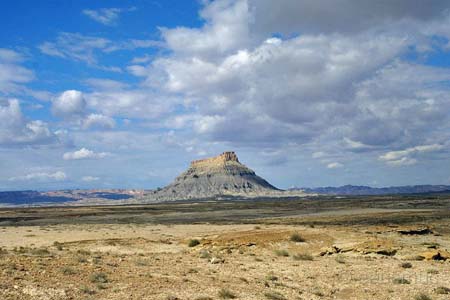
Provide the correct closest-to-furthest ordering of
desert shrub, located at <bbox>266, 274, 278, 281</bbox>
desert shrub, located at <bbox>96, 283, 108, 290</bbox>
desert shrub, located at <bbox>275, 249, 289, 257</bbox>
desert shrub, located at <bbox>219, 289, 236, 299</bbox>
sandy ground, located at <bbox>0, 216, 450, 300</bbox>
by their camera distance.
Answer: desert shrub, located at <bbox>219, 289, 236, 299</bbox> → sandy ground, located at <bbox>0, 216, 450, 300</bbox> → desert shrub, located at <bbox>96, 283, 108, 290</bbox> → desert shrub, located at <bbox>266, 274, 278, 281</bbox> → desert shrub, located at <bbox>275, 249, 289, 257</bbox>

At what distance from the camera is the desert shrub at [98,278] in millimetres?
17906

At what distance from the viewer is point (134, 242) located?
122 feet

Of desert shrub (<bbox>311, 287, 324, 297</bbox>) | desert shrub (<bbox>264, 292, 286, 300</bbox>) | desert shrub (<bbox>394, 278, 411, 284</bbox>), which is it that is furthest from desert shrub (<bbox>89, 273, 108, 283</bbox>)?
desert shrub (<bbox>394, 278, 411, 284</bbox>)

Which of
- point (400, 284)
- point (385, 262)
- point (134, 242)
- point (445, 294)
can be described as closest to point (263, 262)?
point (385, 262)

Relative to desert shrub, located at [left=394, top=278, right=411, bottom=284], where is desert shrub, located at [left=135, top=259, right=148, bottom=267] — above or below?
above

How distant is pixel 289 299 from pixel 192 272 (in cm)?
656

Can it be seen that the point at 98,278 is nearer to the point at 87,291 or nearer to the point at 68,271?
the point at 68,271

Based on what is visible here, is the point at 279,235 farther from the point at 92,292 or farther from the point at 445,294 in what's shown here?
the point at 92,292

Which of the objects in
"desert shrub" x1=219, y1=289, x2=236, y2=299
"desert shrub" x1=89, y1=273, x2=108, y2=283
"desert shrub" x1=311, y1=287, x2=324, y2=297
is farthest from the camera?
"desert shrub" x1=89, y1=273, x2=108, y2=283

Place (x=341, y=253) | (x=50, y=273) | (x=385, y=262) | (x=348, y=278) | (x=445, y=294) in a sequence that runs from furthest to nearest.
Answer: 1. (x=341, y=253)
2. (x=385, y=262)
3. (x=348, y=278)
4. (x=50, y=273)
5. (x=445, y=294)

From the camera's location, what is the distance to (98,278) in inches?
717

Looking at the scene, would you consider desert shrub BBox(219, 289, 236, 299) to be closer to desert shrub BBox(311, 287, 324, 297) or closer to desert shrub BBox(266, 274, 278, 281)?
desert shrub BBox(311, 287, 324, 297)

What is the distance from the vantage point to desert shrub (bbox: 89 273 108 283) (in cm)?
1791

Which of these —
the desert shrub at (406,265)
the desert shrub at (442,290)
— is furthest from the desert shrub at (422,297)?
the desert shrub at (406,265)
